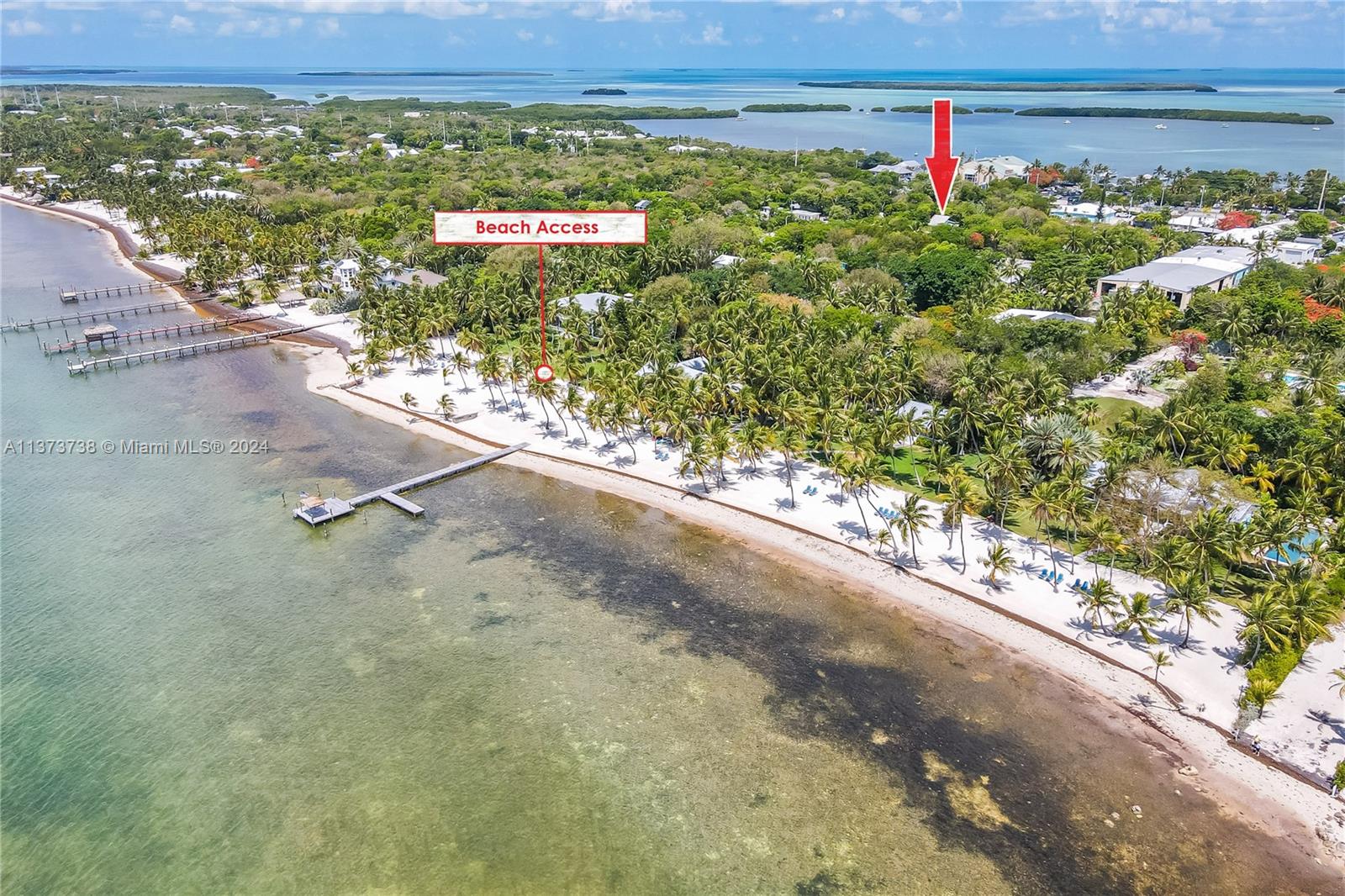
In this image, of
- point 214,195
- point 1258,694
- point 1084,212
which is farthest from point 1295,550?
point 214,195

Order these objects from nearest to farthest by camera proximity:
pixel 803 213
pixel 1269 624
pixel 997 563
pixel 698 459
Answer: pixel 1269 624 < pixel 997 563 < pixel 698 459 < pixel 803 213

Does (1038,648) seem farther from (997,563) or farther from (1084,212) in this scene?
(1084,212)

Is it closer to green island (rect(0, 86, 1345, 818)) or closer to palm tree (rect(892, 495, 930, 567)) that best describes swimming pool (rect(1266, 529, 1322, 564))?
green island (rect(0, 86, 1345, 818))

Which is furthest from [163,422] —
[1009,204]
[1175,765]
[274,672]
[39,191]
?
[39,191]

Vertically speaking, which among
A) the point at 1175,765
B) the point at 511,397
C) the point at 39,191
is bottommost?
the point at 1175,765

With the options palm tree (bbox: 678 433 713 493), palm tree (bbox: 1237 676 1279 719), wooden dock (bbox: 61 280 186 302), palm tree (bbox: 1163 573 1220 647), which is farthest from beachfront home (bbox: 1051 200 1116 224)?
wooden dock (bbox: 61 280 186 302)

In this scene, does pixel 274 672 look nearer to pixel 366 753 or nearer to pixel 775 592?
pixel 366 753
